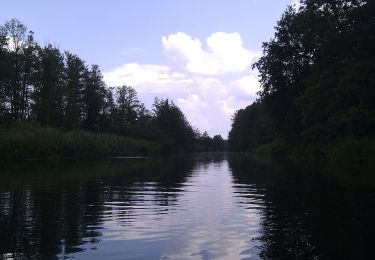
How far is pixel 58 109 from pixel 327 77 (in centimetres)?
5575

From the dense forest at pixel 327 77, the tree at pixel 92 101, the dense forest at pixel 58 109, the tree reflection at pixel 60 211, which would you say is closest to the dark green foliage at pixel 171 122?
the dense forest at pixel 58 109

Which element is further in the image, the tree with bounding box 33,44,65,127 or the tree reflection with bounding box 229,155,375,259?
the tree with bounding box 33,44,65,127

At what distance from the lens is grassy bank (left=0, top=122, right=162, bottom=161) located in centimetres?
5142

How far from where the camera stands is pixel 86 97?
10594 cm

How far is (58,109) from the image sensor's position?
86.4 meters

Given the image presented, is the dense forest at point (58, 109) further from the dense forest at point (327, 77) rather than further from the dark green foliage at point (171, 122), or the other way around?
the dense forest at point (327, 77)

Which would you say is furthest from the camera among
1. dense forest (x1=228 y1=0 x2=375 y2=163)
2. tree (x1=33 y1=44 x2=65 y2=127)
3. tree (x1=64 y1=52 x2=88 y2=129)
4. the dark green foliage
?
the dark green foliage

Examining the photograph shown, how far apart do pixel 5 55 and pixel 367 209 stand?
63.6 m

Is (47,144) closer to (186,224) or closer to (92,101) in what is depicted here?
(186,224)

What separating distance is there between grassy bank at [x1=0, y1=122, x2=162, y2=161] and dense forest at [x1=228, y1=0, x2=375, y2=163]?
26.2 meters

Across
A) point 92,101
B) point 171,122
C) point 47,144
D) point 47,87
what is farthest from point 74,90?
point 171,122

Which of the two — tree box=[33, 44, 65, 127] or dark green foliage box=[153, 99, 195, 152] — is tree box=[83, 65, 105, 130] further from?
dark green foliage box=[153, 99, 195, 152]

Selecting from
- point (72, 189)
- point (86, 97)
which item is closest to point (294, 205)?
point (72, 189)

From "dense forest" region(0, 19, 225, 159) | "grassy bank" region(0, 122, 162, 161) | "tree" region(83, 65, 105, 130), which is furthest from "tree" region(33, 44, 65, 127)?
"tree" region(83, 65, 105, 130)
